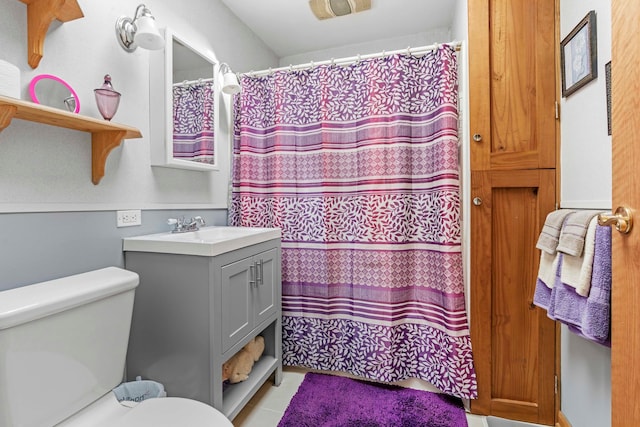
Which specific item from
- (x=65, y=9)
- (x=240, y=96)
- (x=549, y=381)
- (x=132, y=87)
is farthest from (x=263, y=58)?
(x=549, y=381)

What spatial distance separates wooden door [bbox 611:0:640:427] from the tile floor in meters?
1.05

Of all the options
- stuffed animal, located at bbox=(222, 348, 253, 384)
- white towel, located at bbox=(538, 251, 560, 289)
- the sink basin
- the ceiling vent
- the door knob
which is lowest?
stuffed animal, located at bbox=(222, 348, 253, 384)

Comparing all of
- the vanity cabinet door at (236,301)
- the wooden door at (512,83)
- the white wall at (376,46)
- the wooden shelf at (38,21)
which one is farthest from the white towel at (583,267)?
the white wall at (376,46)

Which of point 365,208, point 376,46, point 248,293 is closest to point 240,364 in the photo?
point 248,293

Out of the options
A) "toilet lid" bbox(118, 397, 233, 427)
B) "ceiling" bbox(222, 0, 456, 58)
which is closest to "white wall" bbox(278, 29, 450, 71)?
"ceiling" bbox(222, 0, 456, 58)

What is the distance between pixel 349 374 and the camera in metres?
1.97

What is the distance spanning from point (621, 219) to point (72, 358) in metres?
1.57

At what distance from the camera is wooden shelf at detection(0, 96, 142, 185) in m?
0.90

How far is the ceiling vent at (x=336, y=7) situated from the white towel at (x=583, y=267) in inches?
76.1

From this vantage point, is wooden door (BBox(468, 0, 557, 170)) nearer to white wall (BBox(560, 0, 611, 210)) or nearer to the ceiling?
white wall (BBox(560, 0, 611, 210))

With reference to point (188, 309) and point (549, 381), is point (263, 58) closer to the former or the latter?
point (188, 309)

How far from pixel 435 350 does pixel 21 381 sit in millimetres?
1758

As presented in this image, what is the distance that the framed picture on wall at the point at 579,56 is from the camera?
3.73 feet

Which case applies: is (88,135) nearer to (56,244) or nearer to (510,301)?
(56,244)
